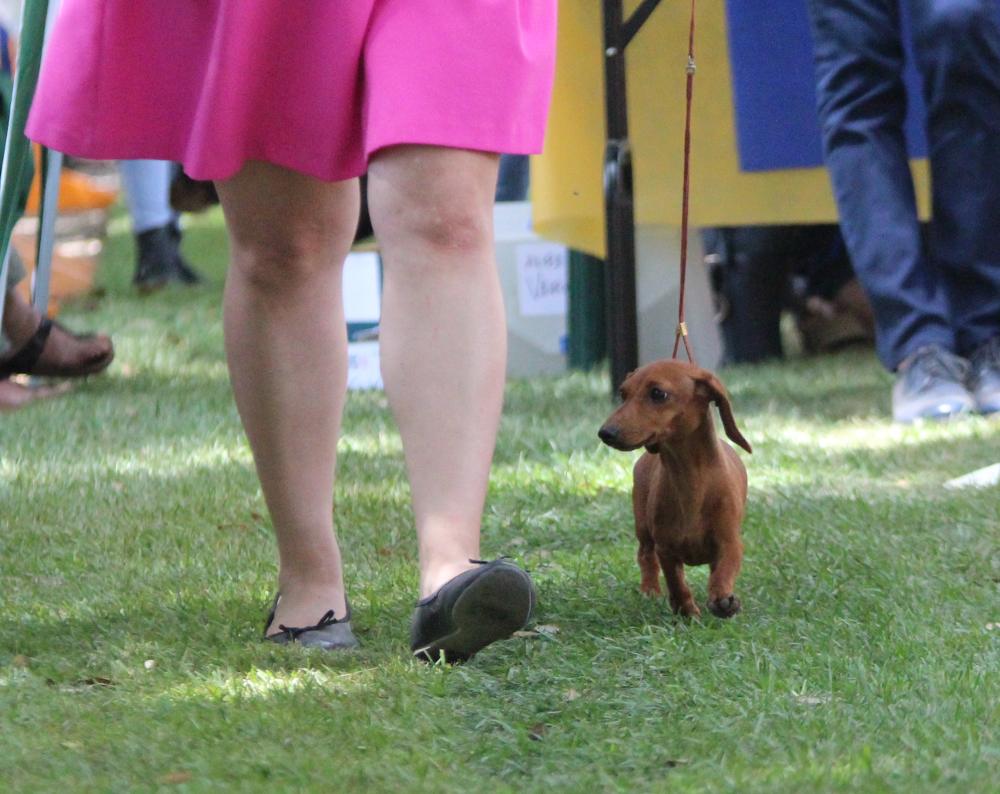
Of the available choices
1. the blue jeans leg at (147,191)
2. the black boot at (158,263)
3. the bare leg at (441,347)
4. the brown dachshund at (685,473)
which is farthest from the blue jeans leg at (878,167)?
the black boot at (158,263)

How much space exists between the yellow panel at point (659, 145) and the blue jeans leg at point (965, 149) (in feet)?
2.76

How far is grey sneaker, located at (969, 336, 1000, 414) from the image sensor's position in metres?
4.29

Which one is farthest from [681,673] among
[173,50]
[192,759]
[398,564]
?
[173,50]

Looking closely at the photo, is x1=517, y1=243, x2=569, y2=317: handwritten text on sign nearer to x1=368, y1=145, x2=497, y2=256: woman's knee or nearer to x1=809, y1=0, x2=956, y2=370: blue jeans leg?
x1=809, y1=0, x2=956, y2=370: blue jeans leg

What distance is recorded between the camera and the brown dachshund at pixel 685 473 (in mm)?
2309

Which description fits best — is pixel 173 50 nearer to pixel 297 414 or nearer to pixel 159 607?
pixel 297 414

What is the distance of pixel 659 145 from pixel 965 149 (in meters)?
1.13

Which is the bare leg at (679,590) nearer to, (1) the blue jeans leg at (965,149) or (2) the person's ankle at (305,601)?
(2) the person's ankle at (305,601)

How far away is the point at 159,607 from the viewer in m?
2.69

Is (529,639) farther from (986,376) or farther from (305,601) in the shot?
(986,376)

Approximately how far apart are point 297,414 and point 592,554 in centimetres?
76

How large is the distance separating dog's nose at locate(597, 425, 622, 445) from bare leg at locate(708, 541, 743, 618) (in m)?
0.27

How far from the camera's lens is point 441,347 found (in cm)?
223

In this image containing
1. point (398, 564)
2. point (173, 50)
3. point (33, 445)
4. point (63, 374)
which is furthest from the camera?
point (63, 374)
